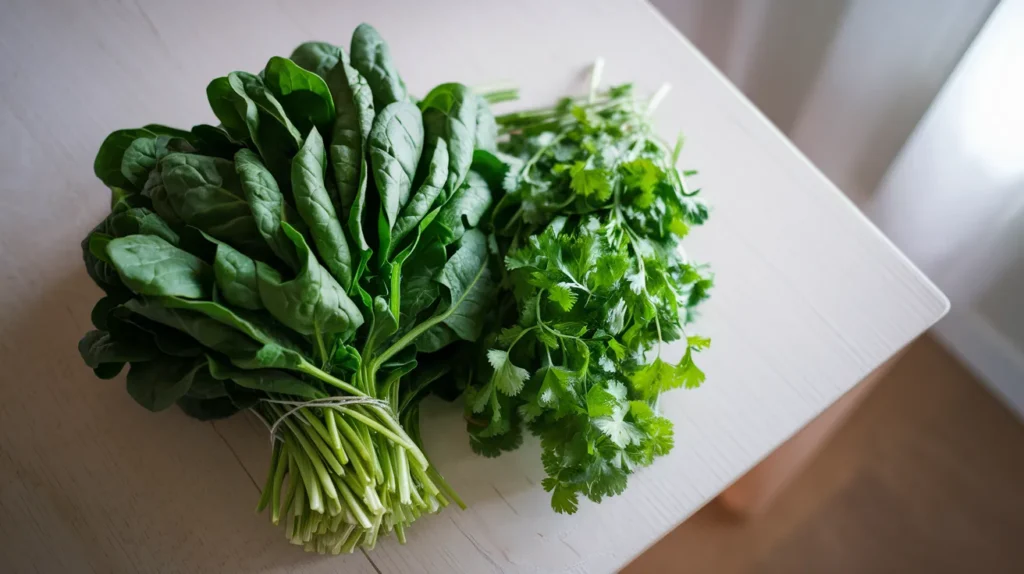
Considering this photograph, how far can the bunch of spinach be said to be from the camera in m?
0.66

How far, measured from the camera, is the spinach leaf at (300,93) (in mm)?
741

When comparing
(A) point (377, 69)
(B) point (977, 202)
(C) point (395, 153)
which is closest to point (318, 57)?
(A) point (377, 69)

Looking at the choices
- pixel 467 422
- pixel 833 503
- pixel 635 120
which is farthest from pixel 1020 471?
pixel 467 422

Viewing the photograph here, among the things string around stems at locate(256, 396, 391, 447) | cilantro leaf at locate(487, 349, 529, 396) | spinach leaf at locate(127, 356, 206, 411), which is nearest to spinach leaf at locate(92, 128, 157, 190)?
spinach leaf at locate(127, 356, 206, 411)

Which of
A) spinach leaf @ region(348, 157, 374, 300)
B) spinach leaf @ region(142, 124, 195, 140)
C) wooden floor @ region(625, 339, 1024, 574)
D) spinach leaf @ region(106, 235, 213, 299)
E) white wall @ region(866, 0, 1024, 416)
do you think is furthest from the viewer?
wooden floor @ region(625, 339, 1024, 574)

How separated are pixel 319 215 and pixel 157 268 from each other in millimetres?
152

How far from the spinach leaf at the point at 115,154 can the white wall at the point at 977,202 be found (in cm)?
124

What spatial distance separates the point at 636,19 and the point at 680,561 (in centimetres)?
105

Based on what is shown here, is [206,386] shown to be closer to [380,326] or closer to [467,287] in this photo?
[380,326]

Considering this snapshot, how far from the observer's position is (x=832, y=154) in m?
1.53

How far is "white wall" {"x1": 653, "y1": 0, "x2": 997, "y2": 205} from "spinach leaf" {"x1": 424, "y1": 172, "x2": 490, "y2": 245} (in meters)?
0.89

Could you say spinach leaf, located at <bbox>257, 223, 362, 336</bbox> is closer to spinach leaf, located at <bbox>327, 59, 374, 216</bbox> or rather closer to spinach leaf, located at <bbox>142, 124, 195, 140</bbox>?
spinach leaf, located at <bbox>327, 59, 374, 216</bbox>

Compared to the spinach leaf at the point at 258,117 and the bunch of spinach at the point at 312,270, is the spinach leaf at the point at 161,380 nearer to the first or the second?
the bunch of spinach at the point at 312,270

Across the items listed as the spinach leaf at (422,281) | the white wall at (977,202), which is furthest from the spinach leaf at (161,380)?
the white wall at (977,202)
